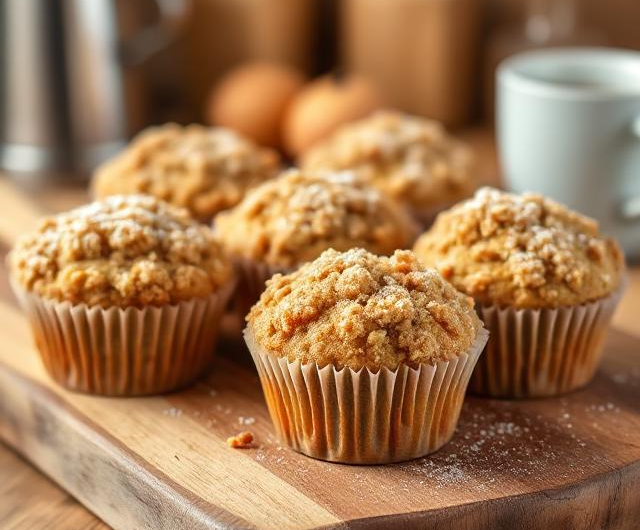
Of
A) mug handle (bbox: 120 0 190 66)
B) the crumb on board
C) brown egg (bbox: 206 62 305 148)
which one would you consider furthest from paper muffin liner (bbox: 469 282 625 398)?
mug handle (bbox: 120 0 190 66)

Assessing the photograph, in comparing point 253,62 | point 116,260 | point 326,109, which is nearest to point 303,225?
point 116,260

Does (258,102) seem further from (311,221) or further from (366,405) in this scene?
(366,405)

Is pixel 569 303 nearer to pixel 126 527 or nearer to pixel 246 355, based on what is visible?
pixel 246 355

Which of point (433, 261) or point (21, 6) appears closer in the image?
point (433, 261)

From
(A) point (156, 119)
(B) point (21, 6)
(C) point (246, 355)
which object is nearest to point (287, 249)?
(C) point (246, 355)

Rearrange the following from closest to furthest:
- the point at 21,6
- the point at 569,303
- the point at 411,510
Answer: the point at 411,510 → the point at 569,303 → the point at 21,6

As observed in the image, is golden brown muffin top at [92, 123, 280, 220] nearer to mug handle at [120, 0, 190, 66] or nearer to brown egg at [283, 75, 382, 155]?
brown egg at [283, 75, 382, 155]
